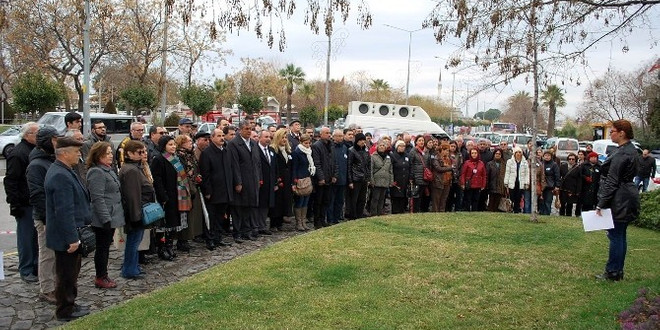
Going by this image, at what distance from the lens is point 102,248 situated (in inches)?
260

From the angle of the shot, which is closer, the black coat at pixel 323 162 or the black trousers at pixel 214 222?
the black trousers at pixel 214 222

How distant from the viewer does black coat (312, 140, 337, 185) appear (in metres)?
10.6

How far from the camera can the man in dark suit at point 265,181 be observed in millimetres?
9820

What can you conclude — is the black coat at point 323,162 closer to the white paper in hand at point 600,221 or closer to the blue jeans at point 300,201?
the blue jeans at point 300,201

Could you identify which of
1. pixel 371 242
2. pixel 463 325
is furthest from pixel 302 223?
pixel 463 325

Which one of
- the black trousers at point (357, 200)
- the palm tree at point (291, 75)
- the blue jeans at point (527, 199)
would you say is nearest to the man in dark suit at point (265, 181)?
the black trousers at point (357, 200)

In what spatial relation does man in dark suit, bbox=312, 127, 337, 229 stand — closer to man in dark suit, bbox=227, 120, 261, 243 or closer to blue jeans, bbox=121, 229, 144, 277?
man in dark suit, bbox=227, 120, 261, 243

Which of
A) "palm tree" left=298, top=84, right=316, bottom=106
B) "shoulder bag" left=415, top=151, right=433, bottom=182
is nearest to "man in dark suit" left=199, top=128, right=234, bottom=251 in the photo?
"shoulder bag" left=415, top=151, right=433, bottom=182

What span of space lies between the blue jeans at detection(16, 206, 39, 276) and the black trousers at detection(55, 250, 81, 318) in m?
1.66

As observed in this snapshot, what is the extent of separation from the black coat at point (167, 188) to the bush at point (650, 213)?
905 cm

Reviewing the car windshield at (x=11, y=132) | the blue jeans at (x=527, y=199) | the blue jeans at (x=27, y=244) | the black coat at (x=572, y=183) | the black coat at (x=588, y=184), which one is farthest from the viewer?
the car windshield at (x=11, y=132)

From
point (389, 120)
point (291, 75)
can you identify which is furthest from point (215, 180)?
point (291, 75)

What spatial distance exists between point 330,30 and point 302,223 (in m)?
5.35

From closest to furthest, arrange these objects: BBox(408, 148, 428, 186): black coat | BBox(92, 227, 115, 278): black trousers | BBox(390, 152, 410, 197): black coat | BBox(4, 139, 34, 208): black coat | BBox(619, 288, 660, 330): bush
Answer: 1. BBox(619, 288, 660, 330): bush
2. BBox(92, 227, 115, 278): black trousers
3. BBox(4, 139, 34, 208): black coat
4. BBox(390, 152, 410, 197): black coat
5. BBox(408, 148, 428, 186): black coat
